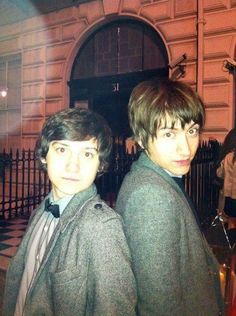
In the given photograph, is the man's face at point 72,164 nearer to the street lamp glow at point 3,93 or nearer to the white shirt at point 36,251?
the white shirt at point 36,251

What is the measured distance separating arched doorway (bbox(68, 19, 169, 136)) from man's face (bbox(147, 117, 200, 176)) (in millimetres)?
6874

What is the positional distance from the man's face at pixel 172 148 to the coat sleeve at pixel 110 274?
383mm

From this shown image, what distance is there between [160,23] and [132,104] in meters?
7.18

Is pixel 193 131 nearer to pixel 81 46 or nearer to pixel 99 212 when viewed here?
pixel 99 212

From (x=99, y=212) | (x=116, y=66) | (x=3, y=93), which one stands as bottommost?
(x=99, y=212)

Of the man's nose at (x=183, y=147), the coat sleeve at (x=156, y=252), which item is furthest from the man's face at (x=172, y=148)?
the coat sleeve at (x=156, y=252)

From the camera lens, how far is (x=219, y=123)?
23.6 ft

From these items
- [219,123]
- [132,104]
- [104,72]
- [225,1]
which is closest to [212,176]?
[219,123]

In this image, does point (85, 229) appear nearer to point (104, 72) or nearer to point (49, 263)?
point (49, 263)

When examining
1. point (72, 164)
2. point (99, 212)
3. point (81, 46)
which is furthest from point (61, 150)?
point (81, 46)

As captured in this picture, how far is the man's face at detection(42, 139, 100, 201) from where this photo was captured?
1.48 meters

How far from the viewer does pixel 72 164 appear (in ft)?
4.81

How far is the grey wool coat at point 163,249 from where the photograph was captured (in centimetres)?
122

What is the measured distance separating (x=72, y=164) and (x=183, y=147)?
54cm
